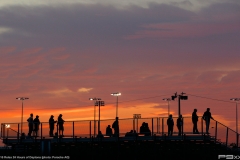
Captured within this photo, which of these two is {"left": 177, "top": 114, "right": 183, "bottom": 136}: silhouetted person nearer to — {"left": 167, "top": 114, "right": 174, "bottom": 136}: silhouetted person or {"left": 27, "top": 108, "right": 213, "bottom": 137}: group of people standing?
{"left": 27, "top": 108, "right": 213, "bottom": 137}: group of people standing

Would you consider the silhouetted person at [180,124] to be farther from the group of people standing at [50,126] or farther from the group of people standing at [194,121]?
the group of people standing at [50,126]

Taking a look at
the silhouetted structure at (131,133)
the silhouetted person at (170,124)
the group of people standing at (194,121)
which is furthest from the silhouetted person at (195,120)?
the silhouetted structure at (131,133)

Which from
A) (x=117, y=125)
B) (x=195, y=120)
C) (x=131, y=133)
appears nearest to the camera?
(x=195, y=120)

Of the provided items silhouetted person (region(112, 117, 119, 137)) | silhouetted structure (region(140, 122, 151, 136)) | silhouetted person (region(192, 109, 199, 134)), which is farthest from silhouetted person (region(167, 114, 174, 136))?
silhouetted person (region(112, 117, 119, 137))

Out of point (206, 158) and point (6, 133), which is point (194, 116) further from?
point (6, 133)

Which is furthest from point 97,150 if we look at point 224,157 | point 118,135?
point 224,157

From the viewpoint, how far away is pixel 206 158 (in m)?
51.3

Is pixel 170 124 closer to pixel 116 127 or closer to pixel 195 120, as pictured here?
pixel 195 120

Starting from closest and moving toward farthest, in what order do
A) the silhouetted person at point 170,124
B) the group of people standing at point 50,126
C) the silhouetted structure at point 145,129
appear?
the silhouetted person at point 170,124
the silhouetted structure at point 145,129
the group of people standing at point 50,126

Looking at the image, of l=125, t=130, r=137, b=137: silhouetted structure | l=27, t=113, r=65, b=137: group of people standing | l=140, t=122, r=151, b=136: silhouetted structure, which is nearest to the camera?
l=140, t=122, r=151, b=136: silhouetted structure

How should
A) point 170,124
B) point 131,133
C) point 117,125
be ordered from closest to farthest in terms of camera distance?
point 170,124 < point 131,133 < point 117,125

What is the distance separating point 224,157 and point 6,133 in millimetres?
20239

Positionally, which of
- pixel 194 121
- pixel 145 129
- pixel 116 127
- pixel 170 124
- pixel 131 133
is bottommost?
pixel 131 133

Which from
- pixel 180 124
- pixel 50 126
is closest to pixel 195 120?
pixel 180 124
